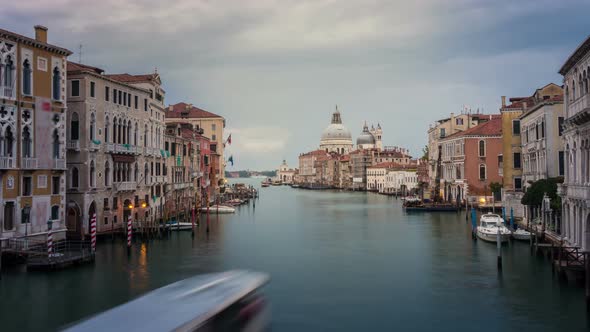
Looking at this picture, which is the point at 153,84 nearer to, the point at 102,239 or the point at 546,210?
the point at 102,239

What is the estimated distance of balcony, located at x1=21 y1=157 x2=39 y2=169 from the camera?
21875 millimetres

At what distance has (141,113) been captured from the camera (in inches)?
1280

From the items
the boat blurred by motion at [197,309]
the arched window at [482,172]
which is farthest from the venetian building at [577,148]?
the arched window at [482,172]

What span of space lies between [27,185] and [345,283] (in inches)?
519

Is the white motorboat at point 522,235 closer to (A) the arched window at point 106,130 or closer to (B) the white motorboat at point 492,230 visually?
(B) the white motorboat at point 492,230

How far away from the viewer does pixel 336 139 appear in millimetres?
180625

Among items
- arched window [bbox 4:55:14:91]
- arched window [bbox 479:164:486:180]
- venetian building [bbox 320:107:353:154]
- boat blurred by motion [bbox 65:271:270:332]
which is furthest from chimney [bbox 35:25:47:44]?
venetian building [bbox 320:107:353:154]

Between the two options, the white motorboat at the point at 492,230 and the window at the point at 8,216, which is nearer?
the window at the point at 8,216

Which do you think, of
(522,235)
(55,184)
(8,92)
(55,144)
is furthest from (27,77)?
(522,235)

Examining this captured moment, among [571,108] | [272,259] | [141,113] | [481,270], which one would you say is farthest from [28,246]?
[571,108]

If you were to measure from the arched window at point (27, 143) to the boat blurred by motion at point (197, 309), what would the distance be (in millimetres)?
14826

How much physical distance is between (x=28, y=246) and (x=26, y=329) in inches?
338

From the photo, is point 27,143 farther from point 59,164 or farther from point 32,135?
point 59,164

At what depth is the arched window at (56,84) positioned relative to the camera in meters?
23.8
